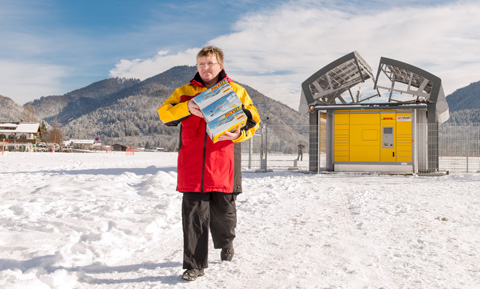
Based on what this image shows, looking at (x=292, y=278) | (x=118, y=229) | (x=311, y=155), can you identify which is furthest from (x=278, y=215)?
(x=311, y=155)

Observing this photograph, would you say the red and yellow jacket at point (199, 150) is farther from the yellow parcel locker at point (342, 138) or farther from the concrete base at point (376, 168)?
the yellow parcel locker at point (342, 138)

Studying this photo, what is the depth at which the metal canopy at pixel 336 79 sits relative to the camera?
1558 cm

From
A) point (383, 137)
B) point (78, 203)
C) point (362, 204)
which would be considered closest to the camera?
point (78, 203)

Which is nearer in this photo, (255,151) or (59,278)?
(59,278)

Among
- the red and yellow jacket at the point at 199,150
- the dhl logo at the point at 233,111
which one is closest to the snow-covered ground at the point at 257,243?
the red and yellow jacket at the point at 199,150

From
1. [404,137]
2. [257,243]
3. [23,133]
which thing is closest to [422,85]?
[404,137]

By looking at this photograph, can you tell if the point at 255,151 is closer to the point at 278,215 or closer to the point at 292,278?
the point at 278,215

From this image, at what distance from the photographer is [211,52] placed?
332cm

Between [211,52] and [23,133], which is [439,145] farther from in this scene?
[23,133]

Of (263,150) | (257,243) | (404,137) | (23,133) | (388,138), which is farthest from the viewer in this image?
(23,133)

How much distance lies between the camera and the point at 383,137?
1503cm

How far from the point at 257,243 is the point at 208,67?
2.19m

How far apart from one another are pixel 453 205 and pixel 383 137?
804cm

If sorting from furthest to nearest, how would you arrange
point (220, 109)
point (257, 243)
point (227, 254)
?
point (257, 243) < point (227, 254) < point (220, 109)
